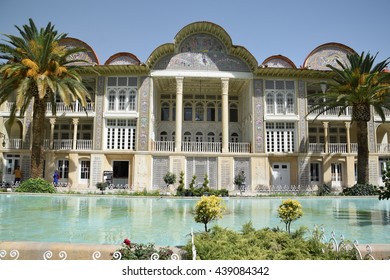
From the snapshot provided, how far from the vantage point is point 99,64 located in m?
23.6

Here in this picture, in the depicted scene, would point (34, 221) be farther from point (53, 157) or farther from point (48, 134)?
point (48, 134)

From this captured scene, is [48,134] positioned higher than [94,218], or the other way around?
[48,134]

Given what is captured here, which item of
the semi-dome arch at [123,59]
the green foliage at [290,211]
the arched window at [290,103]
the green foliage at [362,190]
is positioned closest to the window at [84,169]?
the semi-dome arch at [123,59]

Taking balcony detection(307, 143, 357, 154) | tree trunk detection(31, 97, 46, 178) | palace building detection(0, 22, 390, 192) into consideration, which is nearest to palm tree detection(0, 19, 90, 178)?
tree trunk detection(31, 97, 46, 178)

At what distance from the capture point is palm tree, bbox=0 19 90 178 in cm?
1752

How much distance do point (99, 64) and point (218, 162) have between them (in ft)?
36.2

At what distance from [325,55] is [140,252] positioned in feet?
78.2

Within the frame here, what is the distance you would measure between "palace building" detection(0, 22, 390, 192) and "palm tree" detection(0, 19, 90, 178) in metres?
4.05

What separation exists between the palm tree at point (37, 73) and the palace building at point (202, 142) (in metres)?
4.05

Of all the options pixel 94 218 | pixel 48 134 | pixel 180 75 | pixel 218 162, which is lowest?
pixel 94 218

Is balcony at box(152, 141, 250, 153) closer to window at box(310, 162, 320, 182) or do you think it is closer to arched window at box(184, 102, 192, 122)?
arched window at box(184, 102, 192, 122)
